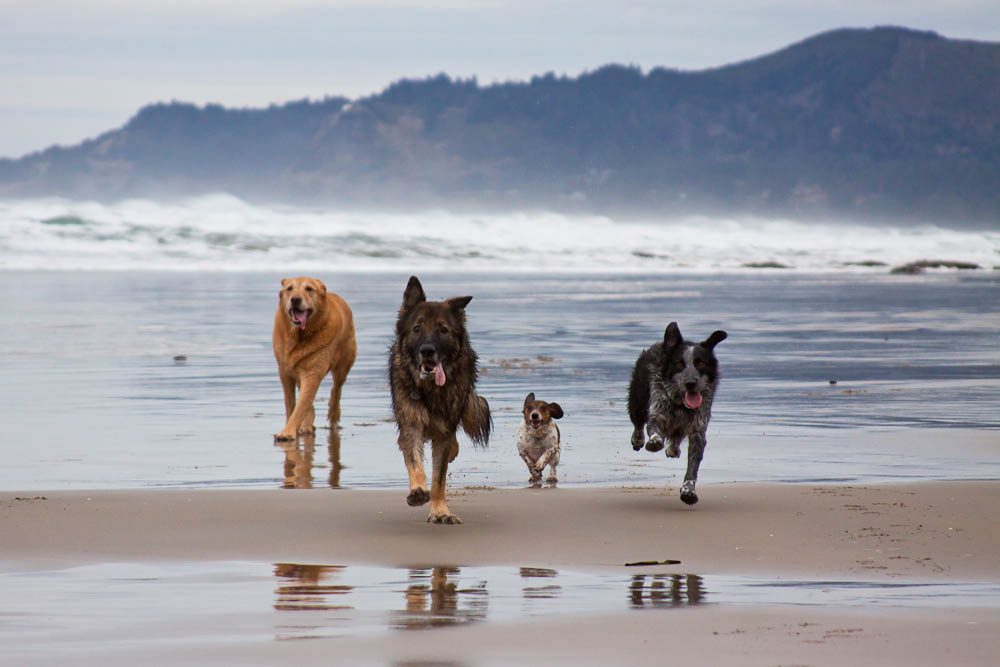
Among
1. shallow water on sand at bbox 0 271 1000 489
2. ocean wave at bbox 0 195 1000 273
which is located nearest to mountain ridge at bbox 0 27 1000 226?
ocean wave at bbox 0 195 1000 273

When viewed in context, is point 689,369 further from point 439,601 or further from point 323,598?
point 323,598

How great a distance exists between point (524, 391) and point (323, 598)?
866cm

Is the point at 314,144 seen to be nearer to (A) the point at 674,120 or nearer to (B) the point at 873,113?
(A) the point at 674,120

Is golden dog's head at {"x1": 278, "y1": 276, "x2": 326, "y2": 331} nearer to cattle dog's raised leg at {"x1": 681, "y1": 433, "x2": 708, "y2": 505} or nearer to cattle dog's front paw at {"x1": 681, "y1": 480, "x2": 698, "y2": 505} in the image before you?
cattle dog's raised leg at {"x1": 681, "y1": 433, "x2": 708, "y2": 505}

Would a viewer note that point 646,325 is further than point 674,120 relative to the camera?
No

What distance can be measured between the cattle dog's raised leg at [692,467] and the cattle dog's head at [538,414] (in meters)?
1.48

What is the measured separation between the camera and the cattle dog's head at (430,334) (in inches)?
314

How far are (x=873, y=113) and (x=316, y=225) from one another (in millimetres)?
97106

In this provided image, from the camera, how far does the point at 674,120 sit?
14950 centimetres

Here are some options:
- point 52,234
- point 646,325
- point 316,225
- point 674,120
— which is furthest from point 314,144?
point 646,325

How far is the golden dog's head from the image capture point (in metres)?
12.1

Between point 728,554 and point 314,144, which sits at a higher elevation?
point 314,144

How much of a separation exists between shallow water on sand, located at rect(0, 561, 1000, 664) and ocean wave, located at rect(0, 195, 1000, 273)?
4261 centimetres

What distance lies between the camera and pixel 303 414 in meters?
11.7
